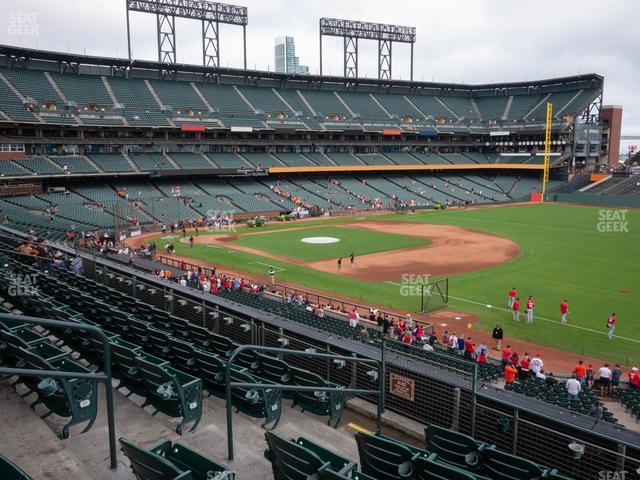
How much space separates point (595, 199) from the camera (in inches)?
3199

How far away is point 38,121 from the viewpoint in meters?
60.8

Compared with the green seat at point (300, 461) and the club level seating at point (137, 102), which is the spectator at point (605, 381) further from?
the club level seating at point (137, 102)

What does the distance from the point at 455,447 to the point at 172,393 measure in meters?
4.21

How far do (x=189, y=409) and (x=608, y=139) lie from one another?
10924cm

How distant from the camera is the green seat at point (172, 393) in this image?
7.39m

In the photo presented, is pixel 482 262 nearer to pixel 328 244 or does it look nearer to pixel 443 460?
pixel 328 244

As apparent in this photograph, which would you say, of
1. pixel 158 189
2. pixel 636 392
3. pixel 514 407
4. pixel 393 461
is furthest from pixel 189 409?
pixel 158 189

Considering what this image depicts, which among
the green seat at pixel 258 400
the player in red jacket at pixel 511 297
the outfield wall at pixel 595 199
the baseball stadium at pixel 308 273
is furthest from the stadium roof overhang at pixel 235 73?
the green seat at pixel 258 400

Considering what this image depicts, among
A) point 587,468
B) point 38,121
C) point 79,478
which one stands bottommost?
point 587,468

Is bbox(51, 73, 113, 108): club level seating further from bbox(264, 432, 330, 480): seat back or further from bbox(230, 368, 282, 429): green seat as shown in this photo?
bbox(264, 432, 330, 480): seat back

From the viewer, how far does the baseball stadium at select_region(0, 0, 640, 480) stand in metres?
7.21

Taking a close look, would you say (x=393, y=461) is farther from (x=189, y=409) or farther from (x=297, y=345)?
(x=297, y=345)

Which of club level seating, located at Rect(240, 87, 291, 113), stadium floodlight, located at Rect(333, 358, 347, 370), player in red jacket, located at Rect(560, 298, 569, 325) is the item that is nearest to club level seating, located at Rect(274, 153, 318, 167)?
club level seating, located at Rect(240, 87, 291, 113)

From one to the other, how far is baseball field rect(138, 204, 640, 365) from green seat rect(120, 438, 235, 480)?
832 inches
